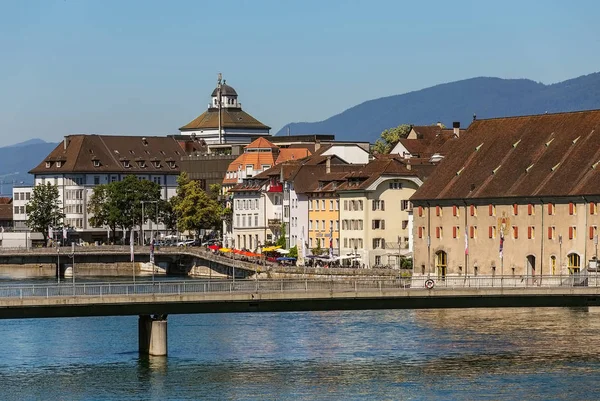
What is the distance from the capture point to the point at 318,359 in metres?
88.0

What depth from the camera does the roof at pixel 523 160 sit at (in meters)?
126

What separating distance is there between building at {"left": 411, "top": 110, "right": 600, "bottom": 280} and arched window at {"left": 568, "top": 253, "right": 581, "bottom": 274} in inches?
2.6

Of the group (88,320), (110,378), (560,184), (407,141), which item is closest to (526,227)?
(560,184)

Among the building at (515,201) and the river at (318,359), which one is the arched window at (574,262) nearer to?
the building at (515,201)

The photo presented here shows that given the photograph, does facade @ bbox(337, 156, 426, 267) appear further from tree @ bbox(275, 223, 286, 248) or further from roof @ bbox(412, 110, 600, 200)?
tree @ bbox(275, 223, 286, 248)

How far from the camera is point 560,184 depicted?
4931 inches

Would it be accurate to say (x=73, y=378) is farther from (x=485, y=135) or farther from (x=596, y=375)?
(x=485, y=135)

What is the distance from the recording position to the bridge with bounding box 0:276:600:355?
279ft

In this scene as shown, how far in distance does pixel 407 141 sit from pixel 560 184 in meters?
70.2

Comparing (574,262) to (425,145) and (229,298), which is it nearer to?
(229,298)

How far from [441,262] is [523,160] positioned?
10.3m

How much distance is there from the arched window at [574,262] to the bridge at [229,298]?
3074 cm

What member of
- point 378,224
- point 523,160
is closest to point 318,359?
point 523,160

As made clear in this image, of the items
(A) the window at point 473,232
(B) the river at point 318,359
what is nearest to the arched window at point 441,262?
(A) the window at point 473,232
